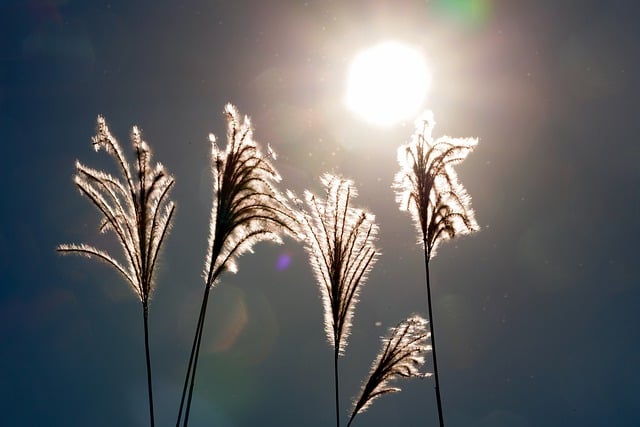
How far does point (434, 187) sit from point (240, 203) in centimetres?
242

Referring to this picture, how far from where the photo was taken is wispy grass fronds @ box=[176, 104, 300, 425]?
239 inches

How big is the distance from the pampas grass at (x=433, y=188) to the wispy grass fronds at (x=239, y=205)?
1.50m

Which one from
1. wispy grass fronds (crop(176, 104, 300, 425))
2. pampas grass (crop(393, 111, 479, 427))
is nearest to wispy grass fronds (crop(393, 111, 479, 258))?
pampas grass (crop(393, 111, 479, 427))

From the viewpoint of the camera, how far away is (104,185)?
6.23 metres

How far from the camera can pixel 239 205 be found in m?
6.16

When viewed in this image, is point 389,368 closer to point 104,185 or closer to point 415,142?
point 415,142

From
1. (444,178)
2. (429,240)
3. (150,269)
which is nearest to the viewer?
(150,269)

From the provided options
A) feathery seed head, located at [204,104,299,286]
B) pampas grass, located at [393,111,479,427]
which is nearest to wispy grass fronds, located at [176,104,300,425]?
feathery seed head, located at [204,104,299,286]

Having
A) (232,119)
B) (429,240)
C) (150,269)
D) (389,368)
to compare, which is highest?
(232,119)

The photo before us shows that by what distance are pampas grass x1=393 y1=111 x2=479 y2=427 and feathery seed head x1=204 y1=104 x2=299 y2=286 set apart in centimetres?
152

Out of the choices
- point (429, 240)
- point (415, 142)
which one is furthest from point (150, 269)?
point (415, 142)

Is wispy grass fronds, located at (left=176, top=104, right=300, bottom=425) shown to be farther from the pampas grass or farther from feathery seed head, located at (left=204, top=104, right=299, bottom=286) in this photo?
the pampas grass

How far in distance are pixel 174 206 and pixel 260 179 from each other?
3.08ft

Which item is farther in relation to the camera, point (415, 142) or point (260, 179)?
point (415, 142)
